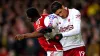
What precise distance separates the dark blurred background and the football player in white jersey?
5961 millimetres

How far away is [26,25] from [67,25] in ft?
24.2

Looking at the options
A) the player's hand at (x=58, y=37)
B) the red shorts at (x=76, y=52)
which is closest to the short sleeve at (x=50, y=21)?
the player's hand at (x=58, y=37)

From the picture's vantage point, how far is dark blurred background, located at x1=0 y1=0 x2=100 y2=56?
1709 cm

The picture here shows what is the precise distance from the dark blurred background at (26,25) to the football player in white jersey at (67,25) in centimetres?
596

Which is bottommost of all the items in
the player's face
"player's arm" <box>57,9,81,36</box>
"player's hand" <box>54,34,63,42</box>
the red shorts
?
the red shorts

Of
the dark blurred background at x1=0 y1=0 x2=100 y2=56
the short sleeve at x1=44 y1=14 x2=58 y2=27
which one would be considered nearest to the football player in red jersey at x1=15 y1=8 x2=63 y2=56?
the short sleeve at x1=44 y1=14 x2=58 y2=27

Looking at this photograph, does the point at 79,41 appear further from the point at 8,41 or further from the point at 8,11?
the point at 8,11

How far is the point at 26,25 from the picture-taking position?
1812cm

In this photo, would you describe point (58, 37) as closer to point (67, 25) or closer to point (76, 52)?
point (67, 25)

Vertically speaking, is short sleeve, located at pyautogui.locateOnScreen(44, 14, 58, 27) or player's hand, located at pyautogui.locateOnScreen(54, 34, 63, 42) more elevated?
short sleeve, located at pyautogui.locateOnScreen(44, 14, 58, 27)

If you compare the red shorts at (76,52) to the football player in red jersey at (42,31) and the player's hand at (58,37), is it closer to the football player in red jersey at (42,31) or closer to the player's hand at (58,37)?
the football player in red jersey at (42,31)

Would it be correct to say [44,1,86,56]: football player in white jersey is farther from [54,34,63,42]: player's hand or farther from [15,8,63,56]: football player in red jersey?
[15,8,63,56]: football player in red jersey

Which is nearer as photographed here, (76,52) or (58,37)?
(58,37)

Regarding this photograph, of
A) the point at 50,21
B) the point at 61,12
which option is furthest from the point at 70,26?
the point at 50,21
